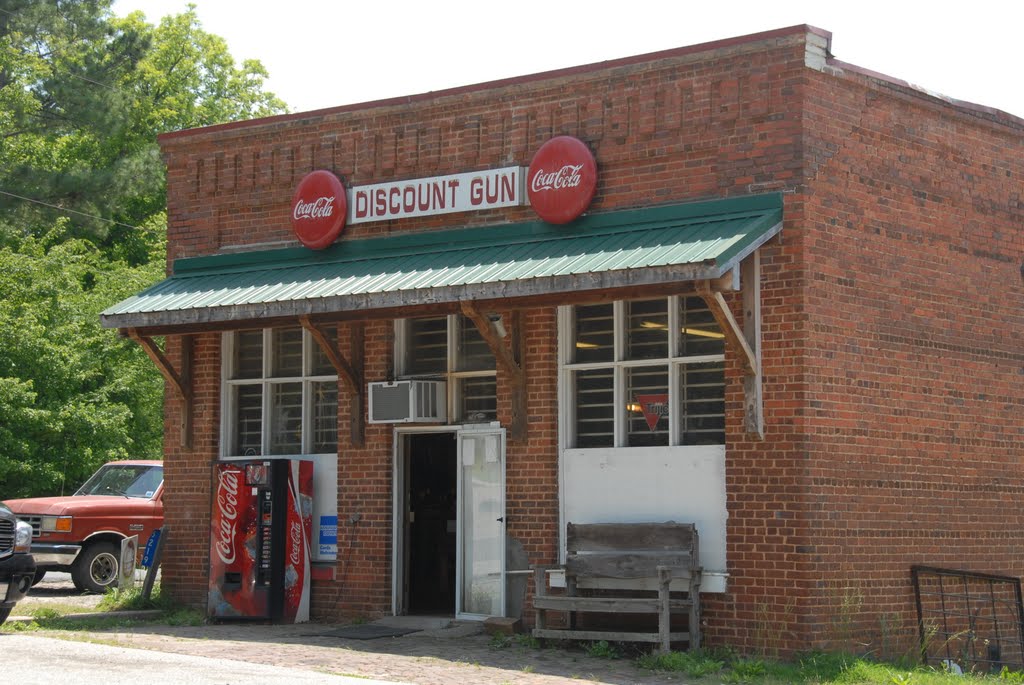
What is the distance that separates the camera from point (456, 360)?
16.0m

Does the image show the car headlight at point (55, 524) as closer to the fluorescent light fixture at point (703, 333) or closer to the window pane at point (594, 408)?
the window pane at point (594, 408)

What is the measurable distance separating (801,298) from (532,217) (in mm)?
3290

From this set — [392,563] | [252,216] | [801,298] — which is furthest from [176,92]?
[801,298]

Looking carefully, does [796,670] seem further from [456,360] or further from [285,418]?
[285,418]

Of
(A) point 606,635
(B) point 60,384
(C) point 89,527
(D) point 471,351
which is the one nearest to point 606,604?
(A) point 606,635

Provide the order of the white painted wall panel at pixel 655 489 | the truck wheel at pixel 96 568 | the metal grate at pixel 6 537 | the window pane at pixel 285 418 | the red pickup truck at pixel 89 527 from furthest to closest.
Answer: the truck wheel at pixel 96 568, the red pickup truck at pixel 89 527, the window pane at pixel 285 418, the metal grate at pixel 6 537, the white painted wall panel at pixel 655 489

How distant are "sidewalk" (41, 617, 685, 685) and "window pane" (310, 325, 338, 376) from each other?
3.00 meters

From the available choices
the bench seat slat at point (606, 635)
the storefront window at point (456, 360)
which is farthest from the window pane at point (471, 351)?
the bench seat slat at point (606, 635)

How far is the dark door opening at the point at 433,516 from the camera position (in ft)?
55.0

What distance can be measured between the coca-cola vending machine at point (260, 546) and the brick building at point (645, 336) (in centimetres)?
39

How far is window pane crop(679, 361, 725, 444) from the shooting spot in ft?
45.5

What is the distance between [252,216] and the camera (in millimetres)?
17484

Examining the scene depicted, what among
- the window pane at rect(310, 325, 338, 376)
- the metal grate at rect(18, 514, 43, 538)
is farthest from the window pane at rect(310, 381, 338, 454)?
the metal grate at rect(18, 514, 43, 538)

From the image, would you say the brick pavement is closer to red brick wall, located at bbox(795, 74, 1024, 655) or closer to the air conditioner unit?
red brick wall, located at bbox(795, 74, 1024, 655)
